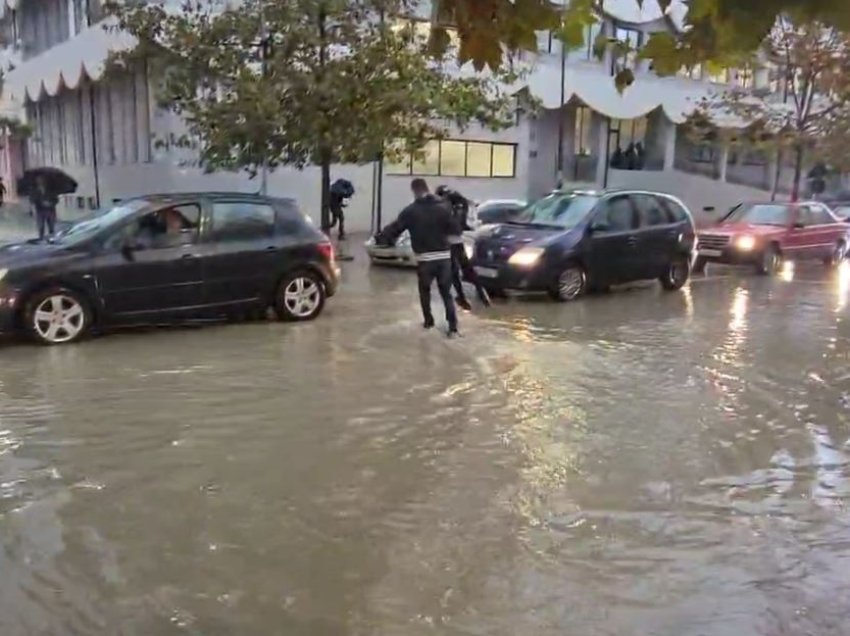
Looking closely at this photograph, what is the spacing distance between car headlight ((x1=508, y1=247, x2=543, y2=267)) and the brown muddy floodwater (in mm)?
3136

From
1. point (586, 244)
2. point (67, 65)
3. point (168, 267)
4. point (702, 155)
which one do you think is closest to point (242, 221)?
point (168, 267)

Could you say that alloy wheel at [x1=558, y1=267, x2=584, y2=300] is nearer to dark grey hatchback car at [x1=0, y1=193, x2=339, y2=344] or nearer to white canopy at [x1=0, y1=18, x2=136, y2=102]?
dark grey hatchback car at [x1=0, y1=193, x2=339, y2=344]

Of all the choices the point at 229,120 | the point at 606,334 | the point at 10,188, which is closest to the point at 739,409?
the point at 606,334

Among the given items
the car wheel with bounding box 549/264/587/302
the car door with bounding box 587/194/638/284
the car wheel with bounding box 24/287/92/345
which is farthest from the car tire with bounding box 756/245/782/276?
the car wheel with bounding box 24/287/92/345

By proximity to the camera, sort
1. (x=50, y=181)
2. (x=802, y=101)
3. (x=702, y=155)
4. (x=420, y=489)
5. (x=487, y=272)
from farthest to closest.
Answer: (x=702, y=155) < (x=802, y=101) < (x=50, y=181) < (x=487, y=272) < (x=420, y=489)

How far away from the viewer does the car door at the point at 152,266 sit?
9.39 meters

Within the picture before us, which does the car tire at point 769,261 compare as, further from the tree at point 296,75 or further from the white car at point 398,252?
the tree at point 296,75

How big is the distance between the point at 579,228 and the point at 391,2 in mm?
5825

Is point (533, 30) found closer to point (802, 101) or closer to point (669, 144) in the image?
point (802, 101)

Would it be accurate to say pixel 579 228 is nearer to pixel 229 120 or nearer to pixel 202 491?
pixel 229 120

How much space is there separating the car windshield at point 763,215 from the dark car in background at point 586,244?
4.32m

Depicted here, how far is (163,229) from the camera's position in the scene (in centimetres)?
980

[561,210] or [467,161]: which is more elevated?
[467,161]

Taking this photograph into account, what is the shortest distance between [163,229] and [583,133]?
1113 inches
